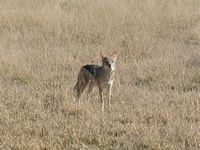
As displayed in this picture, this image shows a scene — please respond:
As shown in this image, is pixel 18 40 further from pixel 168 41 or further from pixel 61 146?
pixel 61 146

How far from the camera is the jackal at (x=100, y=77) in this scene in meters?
5.55

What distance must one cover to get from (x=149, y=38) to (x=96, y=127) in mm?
4716

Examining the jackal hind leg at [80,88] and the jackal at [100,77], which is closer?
the jackal at [100,77]

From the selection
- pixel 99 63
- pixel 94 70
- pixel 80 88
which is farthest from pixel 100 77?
pixel 99 63

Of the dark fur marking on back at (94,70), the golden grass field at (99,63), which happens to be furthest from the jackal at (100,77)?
the golden grass field at (99,63)

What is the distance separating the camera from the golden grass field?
4.38 m

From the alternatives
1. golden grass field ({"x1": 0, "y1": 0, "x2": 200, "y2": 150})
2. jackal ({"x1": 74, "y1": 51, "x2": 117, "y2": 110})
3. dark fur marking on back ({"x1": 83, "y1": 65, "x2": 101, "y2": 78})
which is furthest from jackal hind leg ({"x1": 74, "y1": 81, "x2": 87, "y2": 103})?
dark fur marking on back ({"x1": 83, "y1": 65, "x2": 101, "y2": 78})

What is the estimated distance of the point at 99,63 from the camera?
7797 millimetres

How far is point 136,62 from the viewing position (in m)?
7.65

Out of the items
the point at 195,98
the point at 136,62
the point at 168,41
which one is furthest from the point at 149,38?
the point at 195,98

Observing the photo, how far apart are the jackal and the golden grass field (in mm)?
179

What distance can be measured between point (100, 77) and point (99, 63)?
2.26 metres

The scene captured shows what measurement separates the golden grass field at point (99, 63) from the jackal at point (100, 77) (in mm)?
179

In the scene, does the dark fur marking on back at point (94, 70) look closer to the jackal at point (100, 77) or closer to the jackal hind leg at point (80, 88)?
the jackal at point (100, 77)
